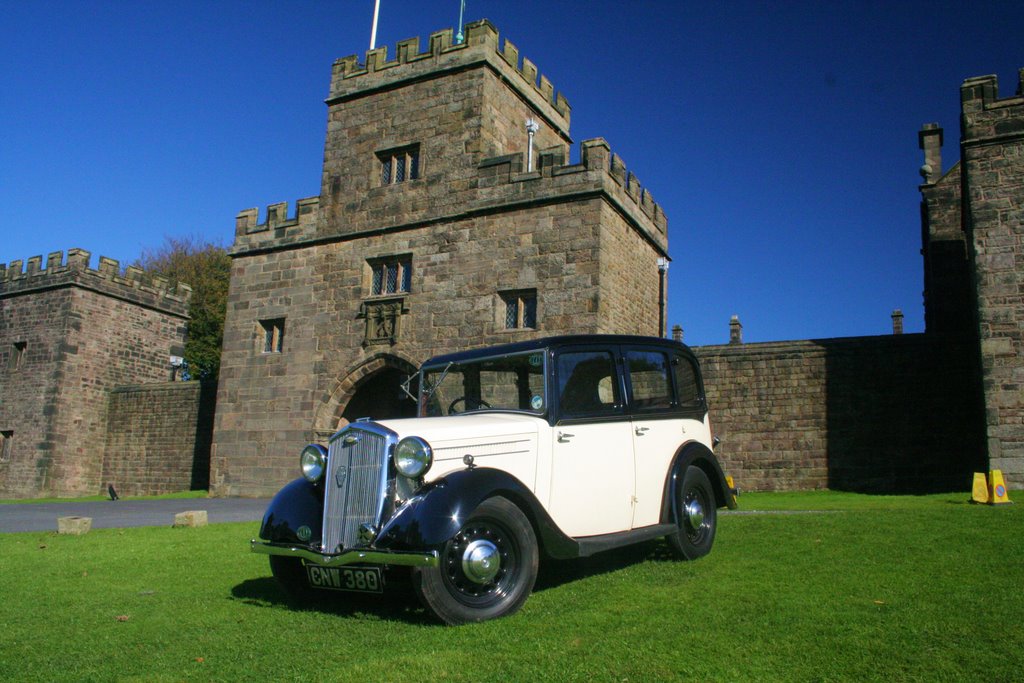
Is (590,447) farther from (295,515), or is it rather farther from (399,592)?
(295,515)

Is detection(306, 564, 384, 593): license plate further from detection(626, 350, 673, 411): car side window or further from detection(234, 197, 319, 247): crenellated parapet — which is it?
detection(234, 197, 319, 247): crenellated parapet

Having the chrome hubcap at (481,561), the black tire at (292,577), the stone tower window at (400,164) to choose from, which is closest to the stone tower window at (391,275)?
the stone tower window at (400,164)

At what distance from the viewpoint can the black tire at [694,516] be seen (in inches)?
248

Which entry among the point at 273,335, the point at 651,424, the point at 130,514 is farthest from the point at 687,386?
the point at 273,335

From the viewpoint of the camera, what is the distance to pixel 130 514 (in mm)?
13375

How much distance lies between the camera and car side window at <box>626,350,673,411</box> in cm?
622

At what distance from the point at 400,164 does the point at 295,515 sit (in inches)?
574

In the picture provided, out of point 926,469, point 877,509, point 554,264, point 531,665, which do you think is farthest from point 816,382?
point 531,665

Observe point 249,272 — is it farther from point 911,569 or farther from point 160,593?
point 911,569

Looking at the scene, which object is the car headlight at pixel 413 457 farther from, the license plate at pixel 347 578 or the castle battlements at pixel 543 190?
the castle battlements at pixel 543 190

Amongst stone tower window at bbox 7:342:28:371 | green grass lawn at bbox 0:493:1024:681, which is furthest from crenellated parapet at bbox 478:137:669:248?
stone tower window at bbox 7:342:28:371

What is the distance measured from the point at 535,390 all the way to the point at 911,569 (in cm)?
295

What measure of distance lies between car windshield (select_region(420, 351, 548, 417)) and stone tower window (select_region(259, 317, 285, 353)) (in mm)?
13944

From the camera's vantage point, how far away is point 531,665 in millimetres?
3646
